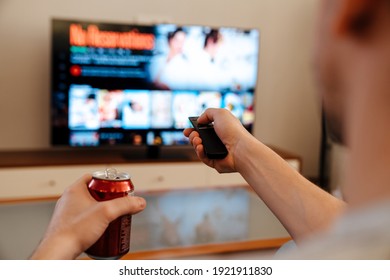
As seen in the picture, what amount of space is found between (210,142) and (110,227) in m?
0.33

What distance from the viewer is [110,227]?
777 mm

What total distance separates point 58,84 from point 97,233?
197 cm

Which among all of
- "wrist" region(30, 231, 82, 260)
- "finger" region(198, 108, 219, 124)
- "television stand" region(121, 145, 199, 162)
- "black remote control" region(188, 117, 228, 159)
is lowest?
"television stand" region(121, 145, 199, 162)

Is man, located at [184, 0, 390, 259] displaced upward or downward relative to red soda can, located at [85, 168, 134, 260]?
upward

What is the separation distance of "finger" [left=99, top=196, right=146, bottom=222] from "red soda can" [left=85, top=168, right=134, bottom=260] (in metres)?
0.04

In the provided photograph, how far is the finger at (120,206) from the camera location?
2.42ft

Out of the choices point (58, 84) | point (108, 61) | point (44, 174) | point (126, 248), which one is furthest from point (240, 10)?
point (126, 248)

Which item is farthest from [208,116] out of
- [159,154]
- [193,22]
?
[193,22]

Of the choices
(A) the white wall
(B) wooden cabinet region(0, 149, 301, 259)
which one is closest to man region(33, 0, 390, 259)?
(B) wooden cabinet region(0, 149, 301, 259)

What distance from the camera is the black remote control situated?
1008 mm

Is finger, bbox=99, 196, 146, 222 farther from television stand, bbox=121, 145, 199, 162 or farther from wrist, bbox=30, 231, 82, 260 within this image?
television stand, bbox=121, 145, 199, 162

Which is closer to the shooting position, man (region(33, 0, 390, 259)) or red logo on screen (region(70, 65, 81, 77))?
man (region(33, 0, 390, 259))

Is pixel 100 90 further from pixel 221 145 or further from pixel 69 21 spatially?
pixel 221 145

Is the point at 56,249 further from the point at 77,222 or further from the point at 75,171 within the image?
the point at 75,171
